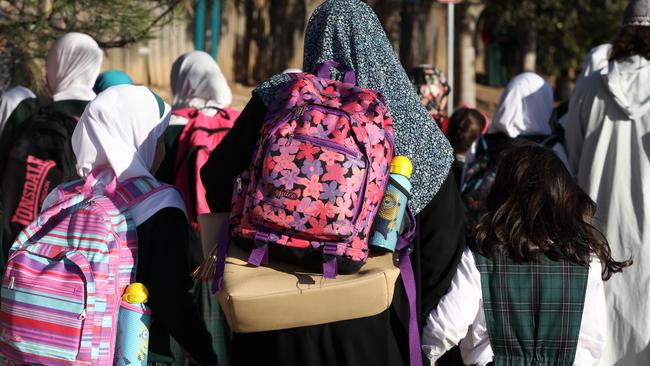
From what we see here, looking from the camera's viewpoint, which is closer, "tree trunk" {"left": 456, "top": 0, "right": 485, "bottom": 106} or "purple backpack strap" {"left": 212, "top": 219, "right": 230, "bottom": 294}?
"purple backpack strap" {"left": 212, "top": 219, "right": 230, "bottom": 294}

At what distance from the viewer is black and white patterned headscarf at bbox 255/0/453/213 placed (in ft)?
10.0

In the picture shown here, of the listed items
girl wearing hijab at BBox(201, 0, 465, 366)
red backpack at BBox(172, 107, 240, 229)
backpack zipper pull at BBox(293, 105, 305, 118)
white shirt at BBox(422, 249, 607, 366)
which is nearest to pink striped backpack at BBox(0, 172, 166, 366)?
girl wearing hijab at BBox(201, 0, 465, 366)

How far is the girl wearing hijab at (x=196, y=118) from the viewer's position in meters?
4.84

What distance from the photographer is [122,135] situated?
11.2ft

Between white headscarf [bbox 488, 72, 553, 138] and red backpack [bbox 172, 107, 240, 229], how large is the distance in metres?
1.64

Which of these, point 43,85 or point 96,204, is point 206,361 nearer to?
point 96,204

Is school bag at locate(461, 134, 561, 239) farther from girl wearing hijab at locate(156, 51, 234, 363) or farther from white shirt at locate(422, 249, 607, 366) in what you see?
white shirt at locate(422, 249, 607, 366)

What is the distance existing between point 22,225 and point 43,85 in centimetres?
219

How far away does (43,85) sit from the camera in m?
6.64

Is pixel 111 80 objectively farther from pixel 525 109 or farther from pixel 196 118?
pixel 525 109

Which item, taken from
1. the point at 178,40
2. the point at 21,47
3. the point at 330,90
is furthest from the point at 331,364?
the point at 178,40

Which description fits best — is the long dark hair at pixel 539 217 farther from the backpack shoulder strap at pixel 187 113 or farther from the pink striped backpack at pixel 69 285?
the backpack shoulder strap at pixel 187 113

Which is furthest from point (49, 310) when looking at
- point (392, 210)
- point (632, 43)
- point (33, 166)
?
point (632, 43)

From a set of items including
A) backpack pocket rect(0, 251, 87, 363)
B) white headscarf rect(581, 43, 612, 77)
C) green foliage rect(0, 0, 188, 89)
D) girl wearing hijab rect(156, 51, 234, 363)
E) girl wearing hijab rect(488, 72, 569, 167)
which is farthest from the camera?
green foliage rect(0, 0, 188, 89)
